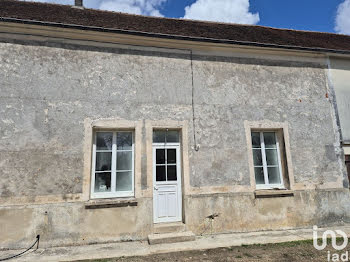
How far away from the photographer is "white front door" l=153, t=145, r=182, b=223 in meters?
5.08

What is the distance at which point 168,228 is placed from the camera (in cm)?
482

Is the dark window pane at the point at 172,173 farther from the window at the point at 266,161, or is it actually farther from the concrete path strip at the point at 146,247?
the window at the point at 266,161

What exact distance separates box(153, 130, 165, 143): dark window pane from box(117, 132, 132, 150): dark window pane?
0.58m

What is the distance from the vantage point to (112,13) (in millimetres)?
7230

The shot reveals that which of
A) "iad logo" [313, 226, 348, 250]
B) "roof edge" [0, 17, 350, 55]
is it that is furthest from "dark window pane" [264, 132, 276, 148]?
"roof edge" [0, 17, 350, 55]

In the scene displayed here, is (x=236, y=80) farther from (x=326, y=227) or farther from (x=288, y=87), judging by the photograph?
(x=326, y=227)

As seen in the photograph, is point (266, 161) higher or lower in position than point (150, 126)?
lower

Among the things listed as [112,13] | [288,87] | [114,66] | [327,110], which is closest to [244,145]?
[288,87]

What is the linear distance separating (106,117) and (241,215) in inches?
150

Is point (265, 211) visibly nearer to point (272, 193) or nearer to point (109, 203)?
point (272, 193)

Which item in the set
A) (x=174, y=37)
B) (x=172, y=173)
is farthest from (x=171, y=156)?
(x=174, y=37)

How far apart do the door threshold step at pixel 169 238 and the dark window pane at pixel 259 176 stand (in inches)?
84.3

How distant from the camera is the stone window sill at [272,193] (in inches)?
210

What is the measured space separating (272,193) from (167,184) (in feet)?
8.30
